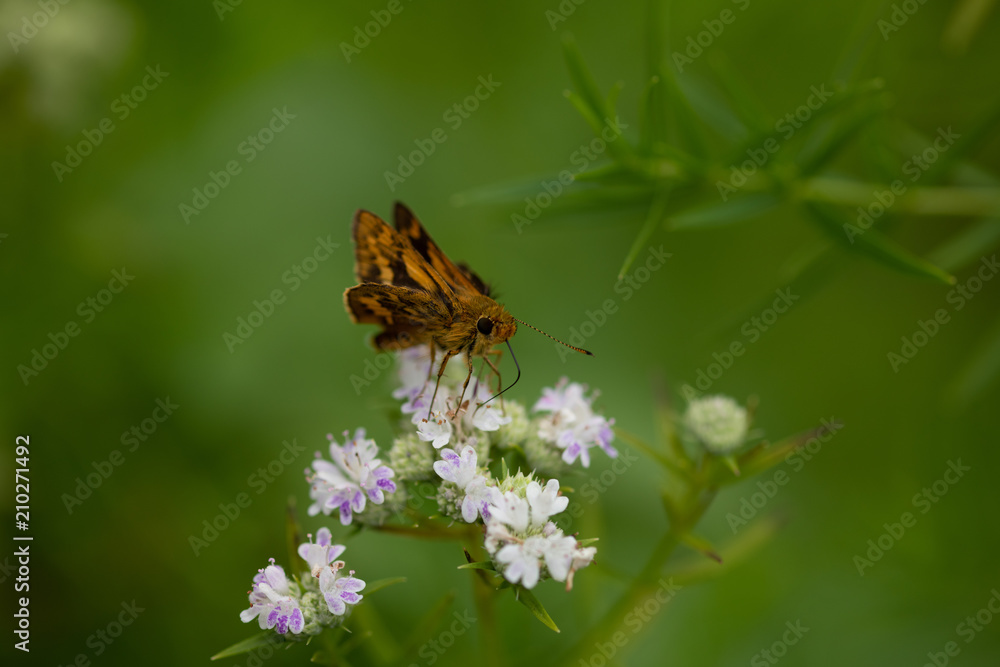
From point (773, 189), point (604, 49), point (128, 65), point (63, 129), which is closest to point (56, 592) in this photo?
point (63, 129)

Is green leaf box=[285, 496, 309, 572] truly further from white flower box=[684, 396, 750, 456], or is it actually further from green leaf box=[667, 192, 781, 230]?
green leaf box=[667, 192, 781, 230]

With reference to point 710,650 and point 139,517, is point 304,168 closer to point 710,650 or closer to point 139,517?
point 139,517

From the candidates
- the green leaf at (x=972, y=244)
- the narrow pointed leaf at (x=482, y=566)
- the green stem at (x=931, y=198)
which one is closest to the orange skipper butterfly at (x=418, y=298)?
the narrow pointed leaf at (x=482, y=566)

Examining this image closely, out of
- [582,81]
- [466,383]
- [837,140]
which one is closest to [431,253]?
[466,383]

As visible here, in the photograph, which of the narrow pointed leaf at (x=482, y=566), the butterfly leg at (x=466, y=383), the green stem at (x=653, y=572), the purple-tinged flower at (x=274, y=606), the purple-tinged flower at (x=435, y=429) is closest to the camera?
the narrow pointed leaf at (x=482, y=566)

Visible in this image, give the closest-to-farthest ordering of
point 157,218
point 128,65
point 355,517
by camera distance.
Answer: point 355,517
point 157,218
point 128,65

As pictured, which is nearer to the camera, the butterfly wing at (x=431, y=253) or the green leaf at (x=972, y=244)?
the butterfly wing at (x=431, y=253)

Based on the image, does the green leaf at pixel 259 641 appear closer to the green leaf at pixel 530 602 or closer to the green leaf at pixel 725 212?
the green leaf at pixel 530 602
